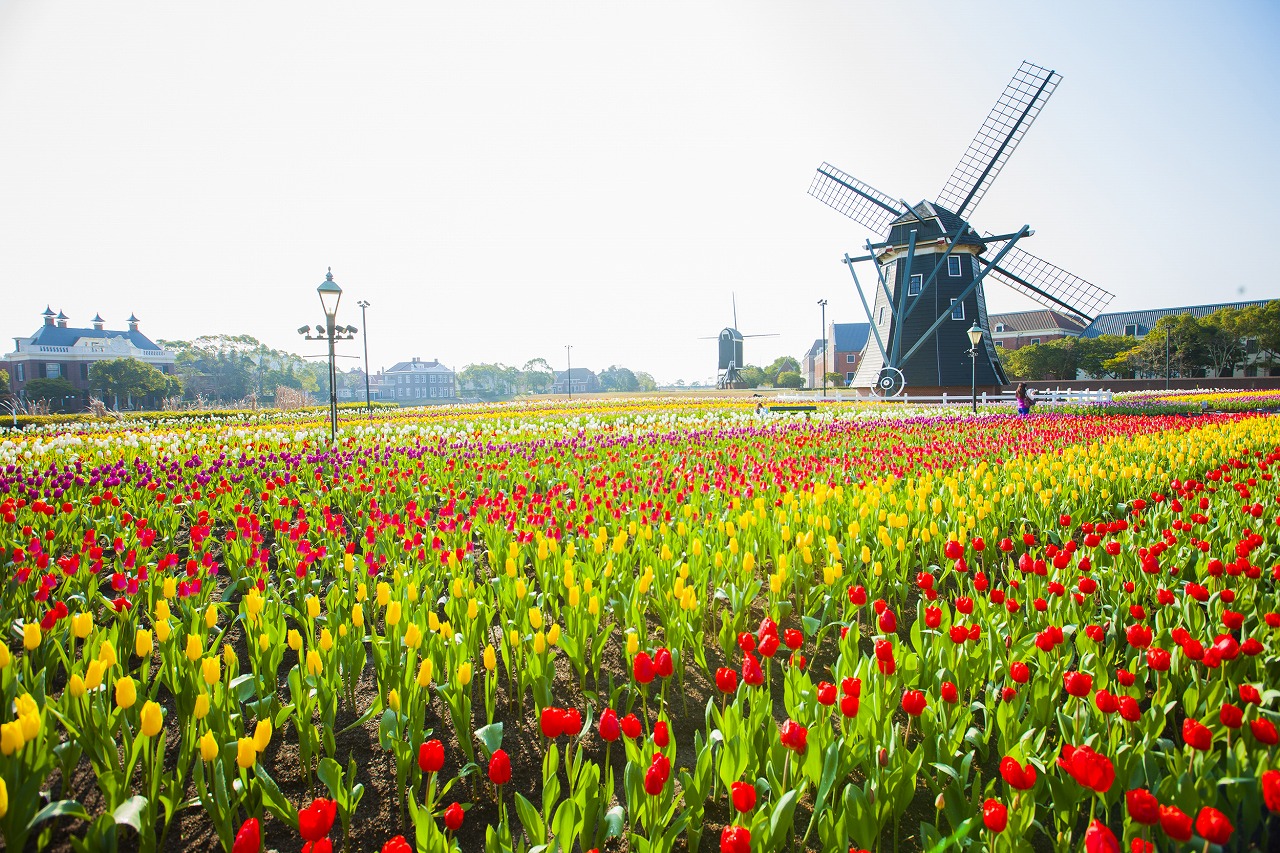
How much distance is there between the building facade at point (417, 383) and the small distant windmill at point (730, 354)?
69701 millimetres

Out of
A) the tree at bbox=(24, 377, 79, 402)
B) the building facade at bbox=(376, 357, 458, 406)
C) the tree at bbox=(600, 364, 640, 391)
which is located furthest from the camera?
the tree at bbox=(600, 364, 640, 391)

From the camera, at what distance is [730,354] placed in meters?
75.7

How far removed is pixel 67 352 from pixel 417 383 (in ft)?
200

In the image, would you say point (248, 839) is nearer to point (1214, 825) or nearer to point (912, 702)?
point (912, 702)

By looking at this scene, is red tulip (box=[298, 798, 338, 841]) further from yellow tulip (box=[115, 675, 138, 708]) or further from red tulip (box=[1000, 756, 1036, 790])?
red tulip (box=[1000, 756, 1036, 790])

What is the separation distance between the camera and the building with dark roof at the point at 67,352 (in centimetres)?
7188

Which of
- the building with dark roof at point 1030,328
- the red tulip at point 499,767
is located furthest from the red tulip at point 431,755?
the building with dark roof at point 1030,328

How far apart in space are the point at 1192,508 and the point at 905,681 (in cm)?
372

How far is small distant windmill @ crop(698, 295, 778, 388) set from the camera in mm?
74625

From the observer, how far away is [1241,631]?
3389 millimetres

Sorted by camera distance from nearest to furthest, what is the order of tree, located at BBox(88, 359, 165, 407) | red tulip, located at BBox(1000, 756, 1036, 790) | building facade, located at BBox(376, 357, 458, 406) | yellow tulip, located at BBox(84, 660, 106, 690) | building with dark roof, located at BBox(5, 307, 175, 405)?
red tulip, located at BBox(1000, 756, 1036, 790) → yellow tulip, located at BBox(84, 660, 106, 690) → tree, located at BBox(88, 359, 165, 407) → building with dark roof, located at BBox(5, 307, 175, 405) → building facade, located at BBox(376, 357, 458, 406)

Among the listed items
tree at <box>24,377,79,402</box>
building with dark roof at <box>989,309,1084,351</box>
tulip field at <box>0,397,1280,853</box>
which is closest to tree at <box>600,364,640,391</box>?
building with dark roof at <box>989,309,1084,351</box>

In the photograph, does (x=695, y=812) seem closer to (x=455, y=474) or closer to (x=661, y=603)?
(x=661, y=603)

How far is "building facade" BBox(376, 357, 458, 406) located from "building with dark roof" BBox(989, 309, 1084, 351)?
93.7 meters
